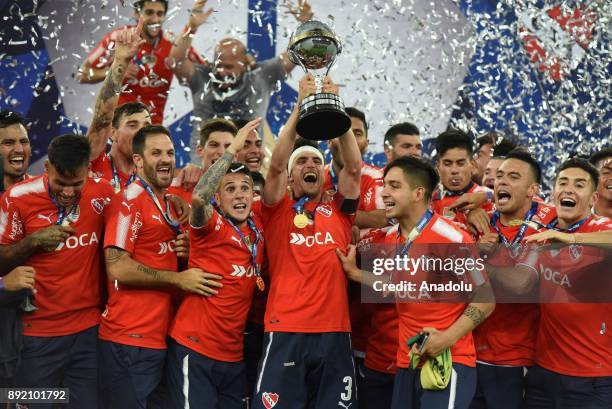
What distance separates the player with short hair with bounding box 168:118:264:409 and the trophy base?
1.42ft

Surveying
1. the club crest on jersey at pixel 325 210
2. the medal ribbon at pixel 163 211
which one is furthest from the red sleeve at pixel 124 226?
the club crest on jersey at pixel 325 210

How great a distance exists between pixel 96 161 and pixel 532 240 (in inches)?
113

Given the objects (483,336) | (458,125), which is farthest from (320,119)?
(458,125)

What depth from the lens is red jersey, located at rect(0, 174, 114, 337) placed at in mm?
4707

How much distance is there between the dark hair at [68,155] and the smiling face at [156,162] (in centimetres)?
37

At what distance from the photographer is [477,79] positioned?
29.4 feet

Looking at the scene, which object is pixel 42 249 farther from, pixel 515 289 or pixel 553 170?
pixel 553 170

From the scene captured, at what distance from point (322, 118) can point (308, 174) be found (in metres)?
0.61

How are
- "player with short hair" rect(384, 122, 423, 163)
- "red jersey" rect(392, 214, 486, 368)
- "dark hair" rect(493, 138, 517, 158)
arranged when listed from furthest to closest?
1. "dark hair" rect(493, 138, 517, 158)
2. "player with short hair" rect(384, 122, 423, 163)
3. "red jersey" rect(392, 214, 486, 368)

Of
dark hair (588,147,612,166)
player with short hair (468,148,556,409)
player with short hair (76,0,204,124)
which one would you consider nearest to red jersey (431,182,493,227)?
player with short hair (468,148,556,409)

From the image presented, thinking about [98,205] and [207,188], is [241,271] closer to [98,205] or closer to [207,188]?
[207,188]

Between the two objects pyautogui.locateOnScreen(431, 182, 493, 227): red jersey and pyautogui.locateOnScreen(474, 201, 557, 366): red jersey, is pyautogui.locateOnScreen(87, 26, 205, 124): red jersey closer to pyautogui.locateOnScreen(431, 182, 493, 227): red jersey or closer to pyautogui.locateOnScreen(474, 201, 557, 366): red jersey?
pyautogui.locateOnScreen(431, 182, 493, 227): red jersey

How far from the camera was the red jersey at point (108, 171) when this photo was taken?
5262 millimetres

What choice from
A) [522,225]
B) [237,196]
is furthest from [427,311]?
[237,196]
